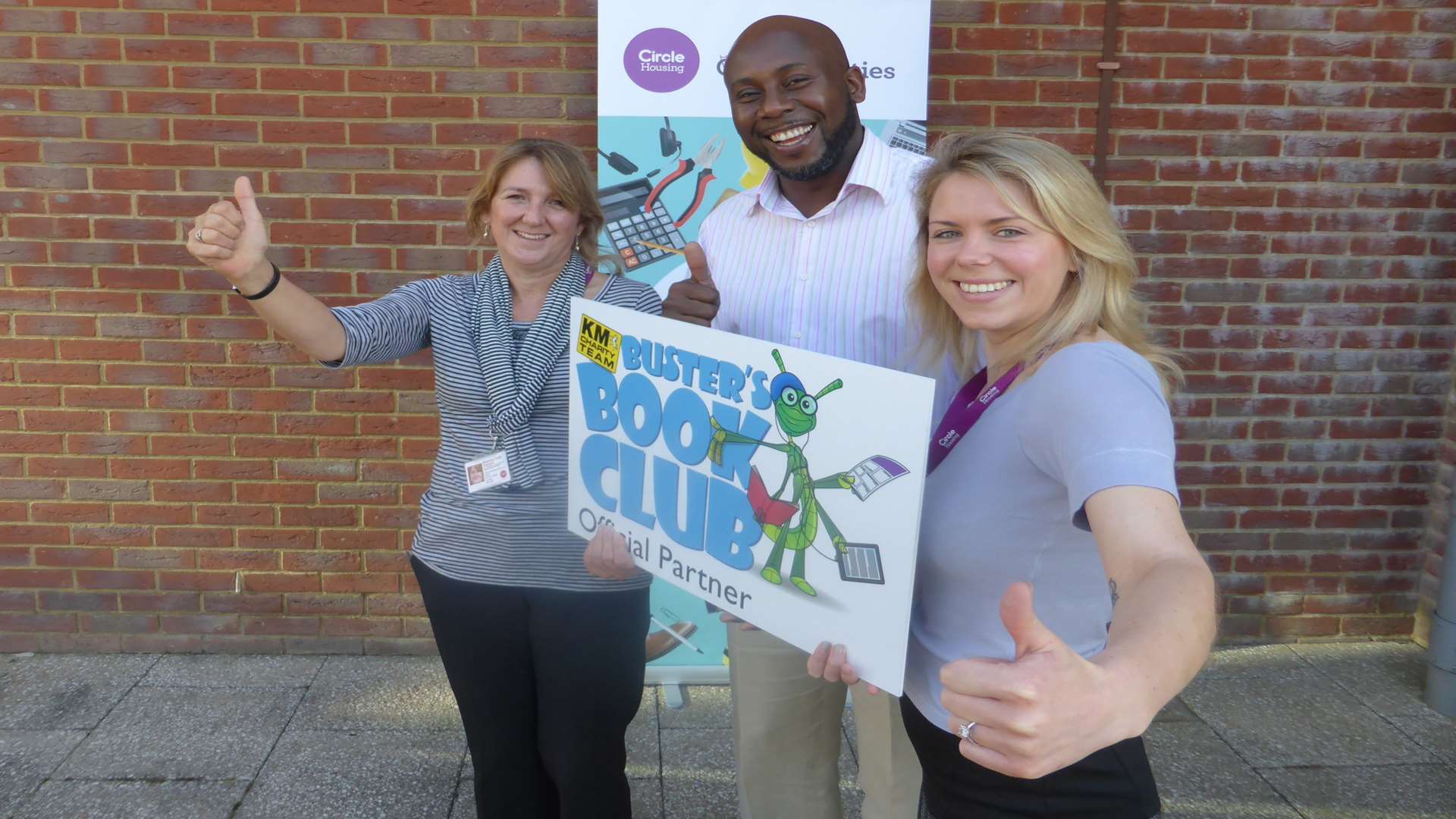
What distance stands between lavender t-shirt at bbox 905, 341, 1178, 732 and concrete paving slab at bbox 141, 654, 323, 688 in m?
3.13

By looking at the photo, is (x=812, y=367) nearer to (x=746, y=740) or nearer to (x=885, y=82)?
(x=746, y=740)

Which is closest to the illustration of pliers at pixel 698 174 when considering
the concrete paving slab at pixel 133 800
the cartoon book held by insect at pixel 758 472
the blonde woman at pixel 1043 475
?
the cartoon book held by insect at pixel 758 472

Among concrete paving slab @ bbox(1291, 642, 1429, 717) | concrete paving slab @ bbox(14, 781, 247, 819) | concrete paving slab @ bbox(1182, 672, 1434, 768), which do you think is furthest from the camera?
concrete paving slab @ bbox(1291, 642, 1429, 717)

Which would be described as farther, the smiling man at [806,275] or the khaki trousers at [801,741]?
the khaki trousers at [801,741]

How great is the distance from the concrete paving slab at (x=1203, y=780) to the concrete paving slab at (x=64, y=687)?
144 inches

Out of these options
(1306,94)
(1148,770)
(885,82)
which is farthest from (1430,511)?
(1148,770)

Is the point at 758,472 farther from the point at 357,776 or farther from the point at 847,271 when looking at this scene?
the point at 357,776

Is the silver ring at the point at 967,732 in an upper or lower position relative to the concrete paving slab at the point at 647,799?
upper

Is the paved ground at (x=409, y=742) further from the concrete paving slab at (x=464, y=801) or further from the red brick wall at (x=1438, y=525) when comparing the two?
the red brick wall at (x=1438, y=525)

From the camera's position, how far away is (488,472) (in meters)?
2.27

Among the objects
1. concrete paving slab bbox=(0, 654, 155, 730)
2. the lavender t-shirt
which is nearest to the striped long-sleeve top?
the lavender t-shirt

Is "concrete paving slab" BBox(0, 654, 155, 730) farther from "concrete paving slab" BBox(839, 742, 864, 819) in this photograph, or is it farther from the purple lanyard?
the purple lanyard

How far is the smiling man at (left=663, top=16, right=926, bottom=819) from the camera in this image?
223 centimetres

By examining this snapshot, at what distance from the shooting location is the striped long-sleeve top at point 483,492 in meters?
2.32
